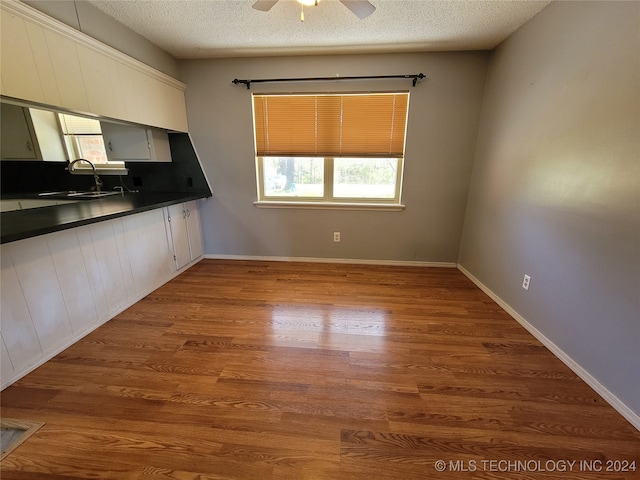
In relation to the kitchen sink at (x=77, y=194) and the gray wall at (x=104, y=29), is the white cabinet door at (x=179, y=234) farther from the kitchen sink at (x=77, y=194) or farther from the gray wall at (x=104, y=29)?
the gray wall at (x=104, y=29)

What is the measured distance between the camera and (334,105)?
9.44 ft

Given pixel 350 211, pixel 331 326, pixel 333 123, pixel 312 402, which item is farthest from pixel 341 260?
pixel 312 402

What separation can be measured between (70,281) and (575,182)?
11.5 ft

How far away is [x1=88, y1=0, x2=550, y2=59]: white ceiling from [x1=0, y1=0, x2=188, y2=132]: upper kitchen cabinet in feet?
1.20

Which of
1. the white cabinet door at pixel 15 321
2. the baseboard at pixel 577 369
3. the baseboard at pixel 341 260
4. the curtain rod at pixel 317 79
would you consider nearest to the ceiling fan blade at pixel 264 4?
the curtain rod at pixel 317 79

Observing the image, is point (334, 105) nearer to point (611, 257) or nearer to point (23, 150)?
point (611, 257)

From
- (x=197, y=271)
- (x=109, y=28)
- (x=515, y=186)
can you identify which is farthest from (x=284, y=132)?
(x=515, y=186)

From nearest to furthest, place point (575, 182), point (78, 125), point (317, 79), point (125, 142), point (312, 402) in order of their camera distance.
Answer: point (312, 402), point (575, 182), point (78, 125), point (125, 142), point (317, 79)

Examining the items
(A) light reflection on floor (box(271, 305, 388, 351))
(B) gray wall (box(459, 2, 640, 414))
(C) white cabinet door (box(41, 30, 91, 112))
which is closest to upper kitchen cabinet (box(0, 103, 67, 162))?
(C) white cabinet door (box(41, 30, 91, 112))

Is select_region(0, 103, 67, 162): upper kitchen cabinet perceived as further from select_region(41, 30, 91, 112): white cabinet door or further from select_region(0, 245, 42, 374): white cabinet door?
select_region(0, 245, 42, 374): white cabinet door

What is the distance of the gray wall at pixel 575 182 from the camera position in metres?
1.34

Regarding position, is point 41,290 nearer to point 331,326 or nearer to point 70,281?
point 70,281

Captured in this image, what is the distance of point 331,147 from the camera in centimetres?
297

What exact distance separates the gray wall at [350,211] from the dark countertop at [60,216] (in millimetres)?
1036
